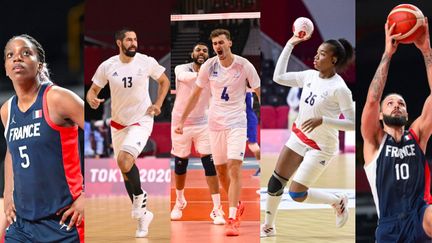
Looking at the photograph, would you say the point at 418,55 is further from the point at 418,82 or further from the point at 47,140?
the point at 47,140

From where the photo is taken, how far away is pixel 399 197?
13.7 ft

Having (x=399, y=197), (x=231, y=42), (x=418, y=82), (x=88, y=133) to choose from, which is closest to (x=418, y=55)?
(x=418, y=82)

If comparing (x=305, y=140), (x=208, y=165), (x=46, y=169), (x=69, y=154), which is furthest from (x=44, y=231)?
(x=305, y=140)

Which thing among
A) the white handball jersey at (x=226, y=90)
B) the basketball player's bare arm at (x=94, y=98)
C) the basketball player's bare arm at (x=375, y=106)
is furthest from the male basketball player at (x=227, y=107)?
the basketball player's bare arm at (x=375, y=106)

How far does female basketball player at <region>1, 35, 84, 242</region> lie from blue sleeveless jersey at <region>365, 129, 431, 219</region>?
1.97 metres

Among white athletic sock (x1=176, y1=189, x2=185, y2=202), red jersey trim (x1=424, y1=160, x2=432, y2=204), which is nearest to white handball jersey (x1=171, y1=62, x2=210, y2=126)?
white athletic sock (x1=176, y1=189, x2=185, y2=202)

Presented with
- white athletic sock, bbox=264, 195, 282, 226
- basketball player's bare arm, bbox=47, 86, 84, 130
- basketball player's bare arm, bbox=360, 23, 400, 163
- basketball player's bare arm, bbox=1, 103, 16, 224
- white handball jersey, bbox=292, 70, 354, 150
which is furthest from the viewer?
white athletic sock, bbox=264, 195, 282, 226

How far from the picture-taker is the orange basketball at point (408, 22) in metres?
4.04

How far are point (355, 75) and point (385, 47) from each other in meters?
0.28

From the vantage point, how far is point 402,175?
13.7ft

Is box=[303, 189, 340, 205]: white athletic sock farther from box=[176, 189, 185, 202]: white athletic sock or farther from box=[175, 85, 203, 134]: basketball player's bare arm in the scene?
box=[175, 85, 203, 134]: basketball player's bare arm

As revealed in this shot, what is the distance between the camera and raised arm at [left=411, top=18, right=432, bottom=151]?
418cm

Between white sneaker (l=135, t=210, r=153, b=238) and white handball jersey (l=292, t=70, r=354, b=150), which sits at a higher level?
white handball jersey (l=292, t=70, r=354, b=150)

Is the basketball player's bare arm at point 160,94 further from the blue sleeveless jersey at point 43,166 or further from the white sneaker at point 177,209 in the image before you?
the blue sleeveless jersey at point 43,166
